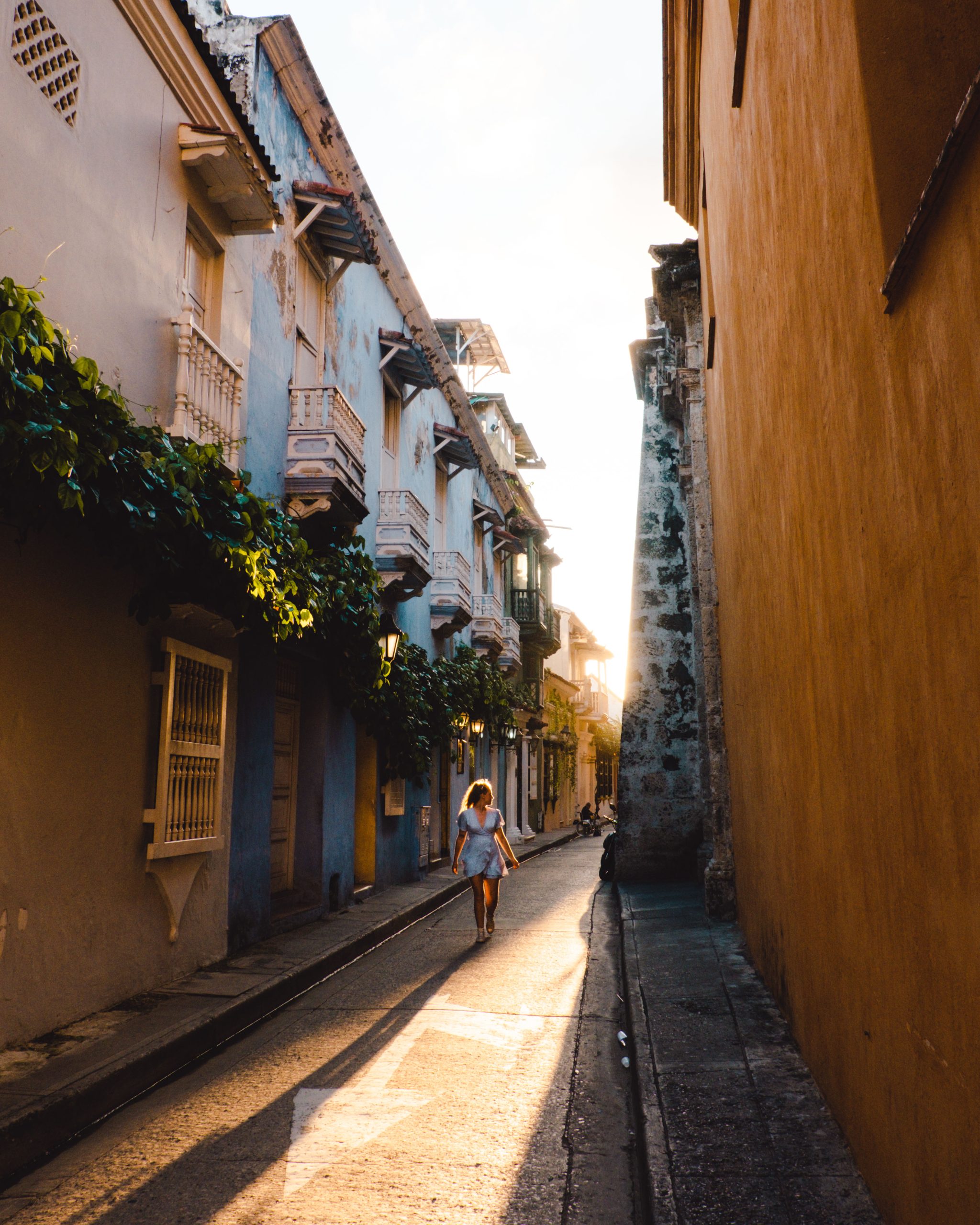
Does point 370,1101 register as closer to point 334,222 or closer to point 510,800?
point 334,222

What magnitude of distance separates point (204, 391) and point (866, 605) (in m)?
6.57

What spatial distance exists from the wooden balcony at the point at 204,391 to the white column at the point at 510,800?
20.0 metres

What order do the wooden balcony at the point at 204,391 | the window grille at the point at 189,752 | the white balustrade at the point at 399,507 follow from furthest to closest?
the white balustrade at the point at 399,507, the wooden balcony at the point at 204,391, the window grille at the point at 189,752

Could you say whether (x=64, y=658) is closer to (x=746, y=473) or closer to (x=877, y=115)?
(x=746, y=473)

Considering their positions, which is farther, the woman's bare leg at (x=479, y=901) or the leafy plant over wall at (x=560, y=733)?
the leafy plant over wall at (x=560, y=733)

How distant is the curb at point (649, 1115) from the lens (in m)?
3.66

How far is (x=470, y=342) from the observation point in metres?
26.9

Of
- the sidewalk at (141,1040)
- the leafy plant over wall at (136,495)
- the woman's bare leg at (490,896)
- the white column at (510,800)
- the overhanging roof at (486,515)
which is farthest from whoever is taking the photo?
the white column at (510,800)

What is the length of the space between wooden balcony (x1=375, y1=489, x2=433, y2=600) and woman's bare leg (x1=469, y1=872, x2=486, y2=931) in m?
5.33

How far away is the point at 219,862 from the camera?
8.94 metres

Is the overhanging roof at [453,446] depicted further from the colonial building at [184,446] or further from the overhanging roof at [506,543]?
the overhanging roof at [506,543]

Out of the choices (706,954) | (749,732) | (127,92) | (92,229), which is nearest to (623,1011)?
(706,954)

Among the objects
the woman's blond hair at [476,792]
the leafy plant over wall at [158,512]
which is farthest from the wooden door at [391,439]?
the woman's blond hair at [476,792]

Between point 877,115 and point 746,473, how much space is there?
4123mm
